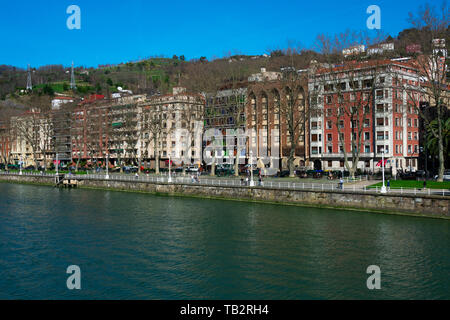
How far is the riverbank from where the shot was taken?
3775 cm

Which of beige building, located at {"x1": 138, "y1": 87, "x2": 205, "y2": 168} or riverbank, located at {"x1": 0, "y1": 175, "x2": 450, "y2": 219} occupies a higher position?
beige building, located at {"x1": 138, "y1": 87, "x2": 205, "y2": 168}

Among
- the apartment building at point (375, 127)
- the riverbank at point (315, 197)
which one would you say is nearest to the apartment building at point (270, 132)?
the apartment building at point (375, 127)

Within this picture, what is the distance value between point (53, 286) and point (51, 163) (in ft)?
389

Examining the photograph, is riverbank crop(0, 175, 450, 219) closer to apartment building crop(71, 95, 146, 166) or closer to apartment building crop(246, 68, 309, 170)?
apartment building crop(246, 68, 309, 170)

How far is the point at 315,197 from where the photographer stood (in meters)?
45.4

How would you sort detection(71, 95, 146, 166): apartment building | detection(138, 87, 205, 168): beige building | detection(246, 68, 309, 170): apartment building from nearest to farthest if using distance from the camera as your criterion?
1. detection(246, 68, 309, 170): apartment building
2. detection(71, 95, 146, 166): apartment building
3. detection(138, 87, 205, 168): beige building

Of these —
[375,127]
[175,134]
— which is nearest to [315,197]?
[375,127]

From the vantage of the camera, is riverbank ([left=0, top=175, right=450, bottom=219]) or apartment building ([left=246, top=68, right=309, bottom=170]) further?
apartment building ([left=246, top=68, right=309, bottom=170])

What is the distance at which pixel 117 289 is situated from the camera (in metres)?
21.4

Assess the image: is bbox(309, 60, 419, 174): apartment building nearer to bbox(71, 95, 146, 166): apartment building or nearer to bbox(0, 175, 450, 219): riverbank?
bbox(0, 175, 450, 219): riverbank

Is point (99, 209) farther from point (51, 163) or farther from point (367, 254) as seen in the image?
point (51, 163)

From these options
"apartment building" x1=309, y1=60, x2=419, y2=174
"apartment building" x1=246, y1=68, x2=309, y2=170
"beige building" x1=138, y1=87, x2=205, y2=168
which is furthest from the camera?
"beige building" x1=138, y1=87, x2=205, y2=168

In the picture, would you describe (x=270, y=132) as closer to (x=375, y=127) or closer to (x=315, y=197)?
(x=375, y=127)

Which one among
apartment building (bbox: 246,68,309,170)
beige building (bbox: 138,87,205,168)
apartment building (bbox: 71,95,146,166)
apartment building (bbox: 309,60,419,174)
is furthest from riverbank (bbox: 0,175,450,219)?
beige building (bbox: 138,87,205,168)
